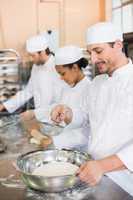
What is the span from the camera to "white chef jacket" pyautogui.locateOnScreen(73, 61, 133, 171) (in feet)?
4.51

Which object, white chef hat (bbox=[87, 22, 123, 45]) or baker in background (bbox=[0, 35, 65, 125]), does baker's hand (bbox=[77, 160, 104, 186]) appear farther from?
baker in background (bbox=[0, 35, 65, 125])

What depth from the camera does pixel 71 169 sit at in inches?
49.4

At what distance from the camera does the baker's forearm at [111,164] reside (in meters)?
1.16

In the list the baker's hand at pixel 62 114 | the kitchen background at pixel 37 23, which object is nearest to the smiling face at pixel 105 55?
the baker's hand at pixel 62 114

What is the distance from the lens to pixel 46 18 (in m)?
4.17

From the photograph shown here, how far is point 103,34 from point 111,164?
525 millimetres

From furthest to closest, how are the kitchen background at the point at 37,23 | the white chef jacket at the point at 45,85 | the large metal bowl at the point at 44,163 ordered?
the kitchen background at the point at 37,23 → the white chef jacket at the point at 45,85 → the large metal bowl at the point at 44,163

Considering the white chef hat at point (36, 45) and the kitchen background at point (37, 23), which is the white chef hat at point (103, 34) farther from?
the kitchen background at point (37, 23)

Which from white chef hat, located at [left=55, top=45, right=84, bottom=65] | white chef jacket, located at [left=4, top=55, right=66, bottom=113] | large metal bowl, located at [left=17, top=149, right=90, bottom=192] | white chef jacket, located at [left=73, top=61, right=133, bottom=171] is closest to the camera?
large metal bowl, located at [left=17, top=149, right=90, bottom=192]

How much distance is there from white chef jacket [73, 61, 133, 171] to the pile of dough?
0.21 m

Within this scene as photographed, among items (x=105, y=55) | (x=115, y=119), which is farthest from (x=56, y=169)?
(x=105, y=55)

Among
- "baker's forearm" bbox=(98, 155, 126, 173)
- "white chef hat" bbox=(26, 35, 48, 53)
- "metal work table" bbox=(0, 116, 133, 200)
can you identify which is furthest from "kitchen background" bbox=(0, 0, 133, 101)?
"baker's forearm" bbox=(98, 155, 126, 173)

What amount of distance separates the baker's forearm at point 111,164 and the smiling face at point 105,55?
38 centimetres

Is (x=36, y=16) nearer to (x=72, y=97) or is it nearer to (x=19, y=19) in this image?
(x=19, y=19)
